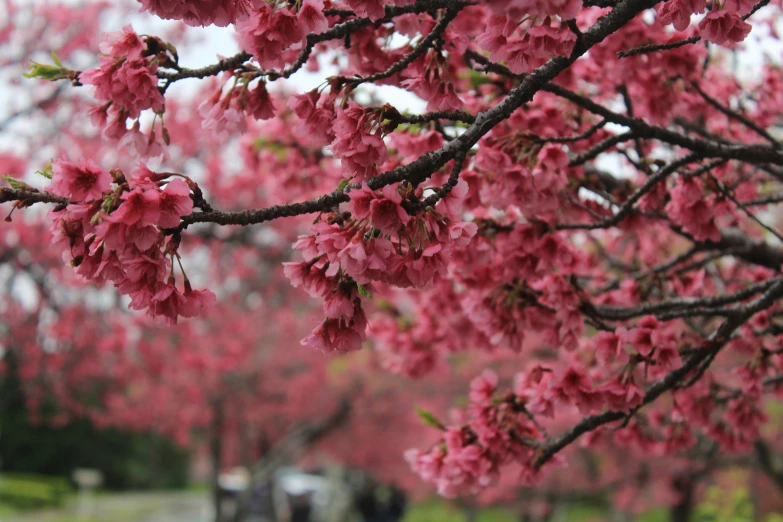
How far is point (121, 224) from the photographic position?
1699 millimetres

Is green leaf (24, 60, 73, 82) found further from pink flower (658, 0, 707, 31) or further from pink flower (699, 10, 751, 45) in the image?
pink flower (699, 10, 751, 45)

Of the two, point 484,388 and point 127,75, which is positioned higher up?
point 127,75

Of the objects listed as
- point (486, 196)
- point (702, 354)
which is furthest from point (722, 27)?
point (702, 354)

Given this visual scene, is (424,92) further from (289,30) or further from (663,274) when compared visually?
(663,274)

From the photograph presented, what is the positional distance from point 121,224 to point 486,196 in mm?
1481

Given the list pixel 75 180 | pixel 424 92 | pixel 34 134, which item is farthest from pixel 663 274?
pixel 34 134

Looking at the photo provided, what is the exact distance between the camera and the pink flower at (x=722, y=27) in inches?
79.0

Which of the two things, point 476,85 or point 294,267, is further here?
point 476,85

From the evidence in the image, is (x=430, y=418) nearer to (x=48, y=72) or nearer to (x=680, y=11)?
(x=680, y=11)

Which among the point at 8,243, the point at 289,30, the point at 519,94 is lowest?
the point at 519,94

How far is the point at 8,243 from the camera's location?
31.5 ft

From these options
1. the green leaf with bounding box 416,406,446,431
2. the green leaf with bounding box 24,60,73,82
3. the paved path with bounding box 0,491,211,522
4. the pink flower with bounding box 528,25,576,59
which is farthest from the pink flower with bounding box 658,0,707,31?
the paved path with bounding box 0,491,211,522

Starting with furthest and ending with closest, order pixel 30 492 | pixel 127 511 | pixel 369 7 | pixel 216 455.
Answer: pixel 127 511 → pixel 30 492 → pixel 216 455 → pixel 369 7

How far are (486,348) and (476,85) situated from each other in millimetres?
1531
